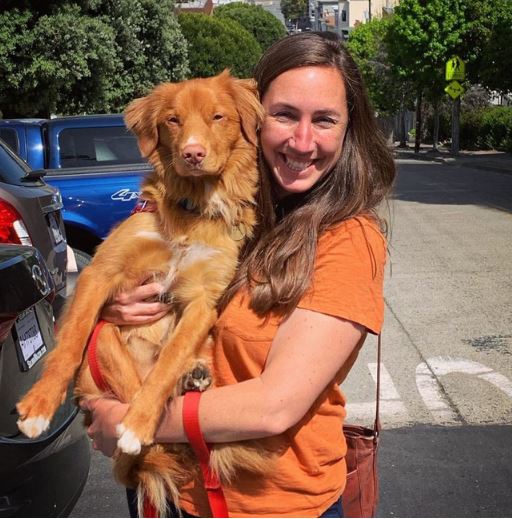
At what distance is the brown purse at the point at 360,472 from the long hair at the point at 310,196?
464 mm

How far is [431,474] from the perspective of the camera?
4.70 metres

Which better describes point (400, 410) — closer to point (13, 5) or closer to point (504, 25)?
point (13, 5)

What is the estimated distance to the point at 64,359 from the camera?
2410 millimetres

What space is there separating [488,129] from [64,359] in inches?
1805

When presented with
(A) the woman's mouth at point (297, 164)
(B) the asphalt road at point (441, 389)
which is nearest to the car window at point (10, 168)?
(B) the asphalt road at point (441, 389)

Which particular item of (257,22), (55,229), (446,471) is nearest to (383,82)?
(257,22)

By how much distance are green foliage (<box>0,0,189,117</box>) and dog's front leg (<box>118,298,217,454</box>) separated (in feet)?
60.2

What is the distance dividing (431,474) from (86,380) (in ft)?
9.49

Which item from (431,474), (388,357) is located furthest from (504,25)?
(431,474)

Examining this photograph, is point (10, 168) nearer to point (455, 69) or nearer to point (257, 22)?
point (455, 69)

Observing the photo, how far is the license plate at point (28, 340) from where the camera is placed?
10.3 feet

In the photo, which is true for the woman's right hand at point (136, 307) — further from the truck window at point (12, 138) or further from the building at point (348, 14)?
the building at point (348, 14)

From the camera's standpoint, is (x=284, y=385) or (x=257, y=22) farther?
(x=257, y=22)

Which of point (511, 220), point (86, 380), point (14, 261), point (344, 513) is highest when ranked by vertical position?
point (14, 261)
